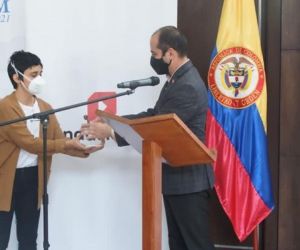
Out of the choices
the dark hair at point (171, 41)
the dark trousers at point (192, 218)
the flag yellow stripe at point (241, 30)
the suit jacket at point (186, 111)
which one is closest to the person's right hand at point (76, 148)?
the suit jacket at point (186, 111)

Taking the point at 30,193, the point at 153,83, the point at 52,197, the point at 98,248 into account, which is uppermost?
the point at 153,83

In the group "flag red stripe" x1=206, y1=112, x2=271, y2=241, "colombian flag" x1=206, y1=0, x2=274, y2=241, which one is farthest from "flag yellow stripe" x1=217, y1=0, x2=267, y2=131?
"flag red stripe" x1=206, y1=112, x2=271, y2=241

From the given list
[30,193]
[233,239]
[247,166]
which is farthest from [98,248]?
[247,166]

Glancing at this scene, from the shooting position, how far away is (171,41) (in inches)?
94.4

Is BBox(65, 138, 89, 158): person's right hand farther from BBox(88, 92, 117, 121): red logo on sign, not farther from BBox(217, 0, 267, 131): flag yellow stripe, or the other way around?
BBox(217, 0, 267, 131): flag yellow stripe

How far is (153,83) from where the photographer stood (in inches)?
84.1

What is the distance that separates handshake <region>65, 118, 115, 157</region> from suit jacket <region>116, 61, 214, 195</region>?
80 mm

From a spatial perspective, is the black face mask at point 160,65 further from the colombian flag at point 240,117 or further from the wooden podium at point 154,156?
the wooden podium at point 154,156

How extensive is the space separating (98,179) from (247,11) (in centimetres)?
148

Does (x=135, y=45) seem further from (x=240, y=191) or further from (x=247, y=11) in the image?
(x=240, y=191)

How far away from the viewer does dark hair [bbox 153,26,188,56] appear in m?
2.39

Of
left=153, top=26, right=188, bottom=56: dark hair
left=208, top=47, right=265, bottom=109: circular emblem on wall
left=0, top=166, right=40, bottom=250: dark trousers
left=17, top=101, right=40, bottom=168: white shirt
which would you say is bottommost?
left=0, top=166, right=40, bottom=250: dark trousers

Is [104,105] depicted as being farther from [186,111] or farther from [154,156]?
[154,156]

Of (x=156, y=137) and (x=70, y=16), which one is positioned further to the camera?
(x=70, y=16)
